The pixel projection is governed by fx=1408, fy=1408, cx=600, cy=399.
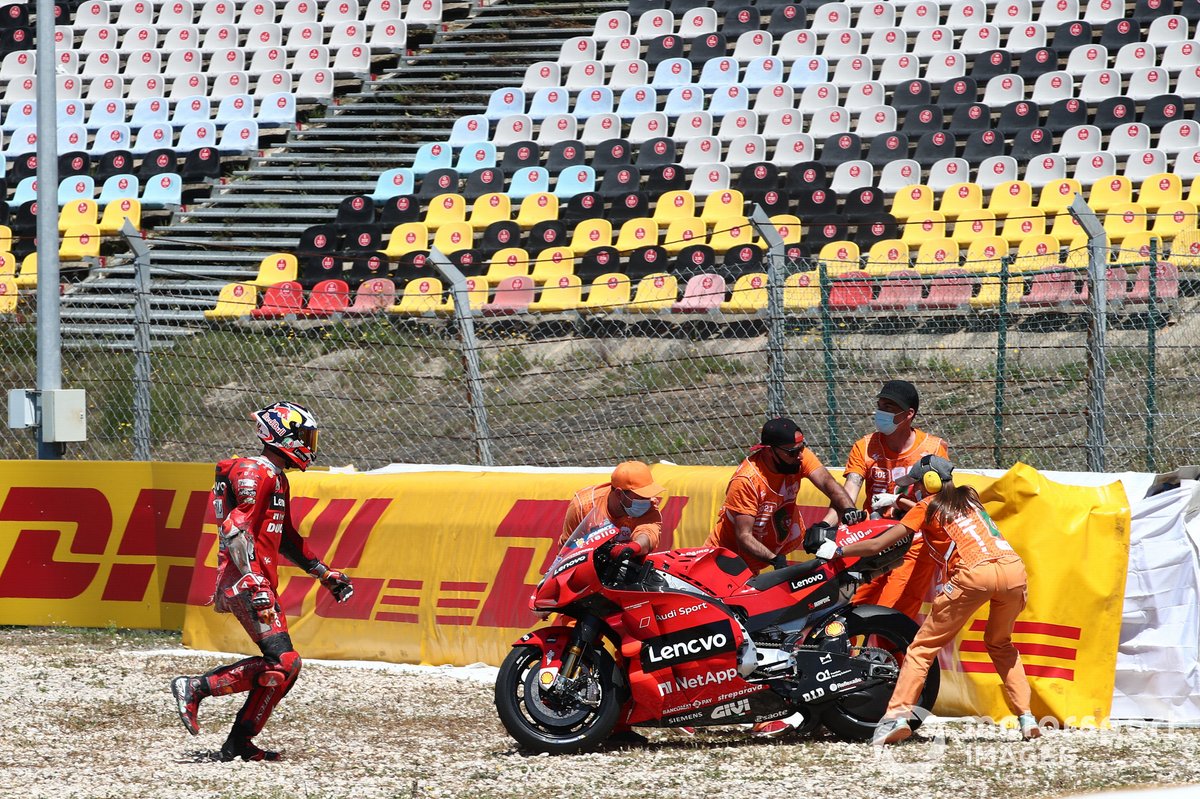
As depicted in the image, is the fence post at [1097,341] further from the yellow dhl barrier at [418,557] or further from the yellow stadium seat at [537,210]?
the yellow stadium seat at [537,210]

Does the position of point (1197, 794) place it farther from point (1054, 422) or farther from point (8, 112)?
point (8, 112)

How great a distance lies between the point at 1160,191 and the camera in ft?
56.5

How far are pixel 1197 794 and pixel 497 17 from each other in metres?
24.3

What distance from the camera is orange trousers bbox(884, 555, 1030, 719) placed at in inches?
271

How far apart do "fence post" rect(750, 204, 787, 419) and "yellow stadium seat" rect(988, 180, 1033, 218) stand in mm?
9718

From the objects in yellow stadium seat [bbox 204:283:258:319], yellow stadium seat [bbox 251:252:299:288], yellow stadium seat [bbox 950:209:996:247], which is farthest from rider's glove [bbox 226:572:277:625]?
yellow stadium seat [bbox 251:252:299:288]

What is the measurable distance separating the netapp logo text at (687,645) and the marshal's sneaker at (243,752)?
190cm

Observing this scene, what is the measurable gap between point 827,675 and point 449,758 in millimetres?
1925

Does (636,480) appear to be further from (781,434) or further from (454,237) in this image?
(454,237)

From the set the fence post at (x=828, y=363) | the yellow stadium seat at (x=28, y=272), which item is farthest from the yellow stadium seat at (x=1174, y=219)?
the yellow stadium seat at (x=28, y=272)

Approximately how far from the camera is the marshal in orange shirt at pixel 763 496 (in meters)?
7.83

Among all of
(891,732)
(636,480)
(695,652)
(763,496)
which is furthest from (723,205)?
(891,732)

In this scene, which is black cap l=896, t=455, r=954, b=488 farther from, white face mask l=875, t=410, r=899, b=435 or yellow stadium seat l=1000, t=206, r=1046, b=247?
yellow stadium seat l=1000, t=206, r=1046, b=247

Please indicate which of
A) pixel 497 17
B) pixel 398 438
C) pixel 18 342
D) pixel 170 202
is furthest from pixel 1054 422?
pixel 497 17
